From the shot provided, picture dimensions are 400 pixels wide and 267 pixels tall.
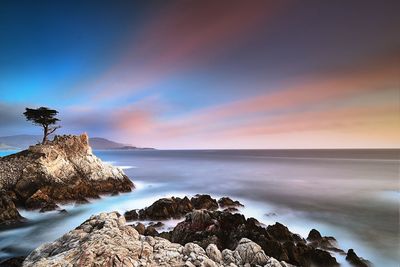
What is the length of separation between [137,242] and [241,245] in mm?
3627

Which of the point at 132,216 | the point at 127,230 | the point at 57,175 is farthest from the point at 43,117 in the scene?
the point at 127,230

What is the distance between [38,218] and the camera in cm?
1802

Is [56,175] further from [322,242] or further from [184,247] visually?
[322,242]

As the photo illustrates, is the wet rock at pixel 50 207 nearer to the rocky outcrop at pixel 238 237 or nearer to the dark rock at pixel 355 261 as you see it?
the rocky outcrop at pixel 238 237

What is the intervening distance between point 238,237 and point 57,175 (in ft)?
59.9

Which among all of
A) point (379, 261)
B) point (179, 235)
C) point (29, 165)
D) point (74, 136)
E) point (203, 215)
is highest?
point (74, 136)

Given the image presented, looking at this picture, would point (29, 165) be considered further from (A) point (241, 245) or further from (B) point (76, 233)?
(A) point (241, 245)

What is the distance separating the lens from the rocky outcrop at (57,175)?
803 inches

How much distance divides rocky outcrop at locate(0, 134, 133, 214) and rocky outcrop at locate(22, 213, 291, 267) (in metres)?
13.7

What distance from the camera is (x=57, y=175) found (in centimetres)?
2234

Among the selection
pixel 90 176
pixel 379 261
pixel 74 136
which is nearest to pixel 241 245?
pixel 379 261

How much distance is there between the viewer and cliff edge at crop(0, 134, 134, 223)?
20.3 meters

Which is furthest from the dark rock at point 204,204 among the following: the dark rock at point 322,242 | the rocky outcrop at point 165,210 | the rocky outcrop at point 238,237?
the dark rock at point 322,242

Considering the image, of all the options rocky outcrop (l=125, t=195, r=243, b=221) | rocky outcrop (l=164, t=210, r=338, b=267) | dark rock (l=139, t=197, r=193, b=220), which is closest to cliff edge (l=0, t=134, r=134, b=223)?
rocky outcrop (l=125, t=195, r=243, b=221)
